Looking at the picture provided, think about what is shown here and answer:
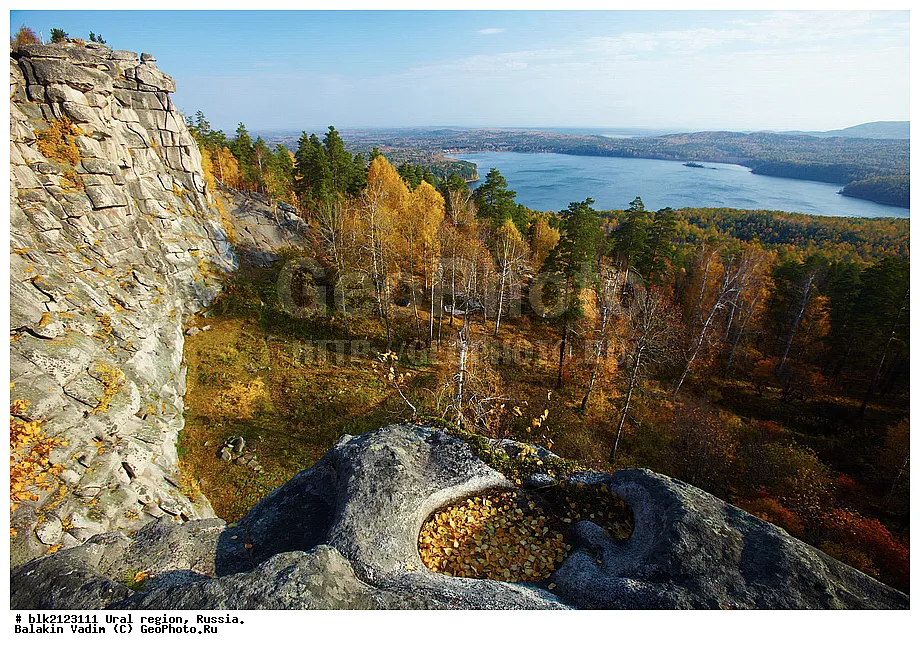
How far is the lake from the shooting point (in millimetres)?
91188

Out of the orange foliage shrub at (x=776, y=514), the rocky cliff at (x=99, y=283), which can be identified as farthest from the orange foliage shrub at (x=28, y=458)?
the orange foliage shrub at (x=776, y=514)

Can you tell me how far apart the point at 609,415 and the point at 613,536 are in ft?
48.0

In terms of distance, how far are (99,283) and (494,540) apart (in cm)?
1639

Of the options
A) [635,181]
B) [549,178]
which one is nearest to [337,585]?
[549,178]

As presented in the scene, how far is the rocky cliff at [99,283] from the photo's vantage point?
8727 millimetres

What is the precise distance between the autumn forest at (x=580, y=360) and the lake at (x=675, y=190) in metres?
54.9

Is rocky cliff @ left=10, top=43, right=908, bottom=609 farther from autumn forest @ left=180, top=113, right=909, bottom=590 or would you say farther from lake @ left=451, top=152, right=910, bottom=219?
lake @ left=451, top=152, right=910, bottom=219

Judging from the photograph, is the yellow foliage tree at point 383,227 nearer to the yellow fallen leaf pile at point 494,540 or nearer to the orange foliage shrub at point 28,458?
the orange foliage shrub at point 28,458

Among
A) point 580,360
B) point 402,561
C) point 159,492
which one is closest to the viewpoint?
point 402,561

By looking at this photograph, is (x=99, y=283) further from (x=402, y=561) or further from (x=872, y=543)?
(x=872, y=543)

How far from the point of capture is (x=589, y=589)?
5.23m

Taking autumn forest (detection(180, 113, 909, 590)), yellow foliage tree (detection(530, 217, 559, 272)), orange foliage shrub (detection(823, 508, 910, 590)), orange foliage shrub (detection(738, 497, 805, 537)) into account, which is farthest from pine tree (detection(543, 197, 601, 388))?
orange foliage shrub (detection(823, 508, 910, 590))

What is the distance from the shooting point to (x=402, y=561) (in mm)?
5547

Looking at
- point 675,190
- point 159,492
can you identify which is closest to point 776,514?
point 159,492
